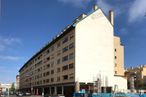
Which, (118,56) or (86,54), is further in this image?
(118,56)

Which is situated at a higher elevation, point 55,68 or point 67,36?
point 67,36

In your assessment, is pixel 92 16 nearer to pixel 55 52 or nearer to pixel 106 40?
pixel 106 40

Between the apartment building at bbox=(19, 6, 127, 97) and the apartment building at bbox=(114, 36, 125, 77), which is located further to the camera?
the apartment building at bbox=(114, 36, 125, 77)

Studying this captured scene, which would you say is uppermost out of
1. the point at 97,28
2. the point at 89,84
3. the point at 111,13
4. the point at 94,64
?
the point at 111,13

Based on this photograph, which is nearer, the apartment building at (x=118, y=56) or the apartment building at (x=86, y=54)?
the apartment building at (x=86, y=54)

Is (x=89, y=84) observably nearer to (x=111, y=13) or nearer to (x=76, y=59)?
(x=76, y=59)

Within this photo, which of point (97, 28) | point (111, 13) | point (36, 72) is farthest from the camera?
point (36, 72)

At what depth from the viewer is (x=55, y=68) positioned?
319 feet

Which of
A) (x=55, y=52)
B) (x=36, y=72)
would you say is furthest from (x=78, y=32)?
(x=36, y=72)

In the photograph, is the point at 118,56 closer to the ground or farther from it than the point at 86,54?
farther from it

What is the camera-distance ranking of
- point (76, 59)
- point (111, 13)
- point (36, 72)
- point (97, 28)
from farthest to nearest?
point (36, 72), point (111, 13), point (97, 28), point (76, 59)

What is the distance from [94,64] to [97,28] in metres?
10.8

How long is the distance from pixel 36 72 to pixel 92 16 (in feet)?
203

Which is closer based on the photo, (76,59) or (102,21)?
(76,59)
